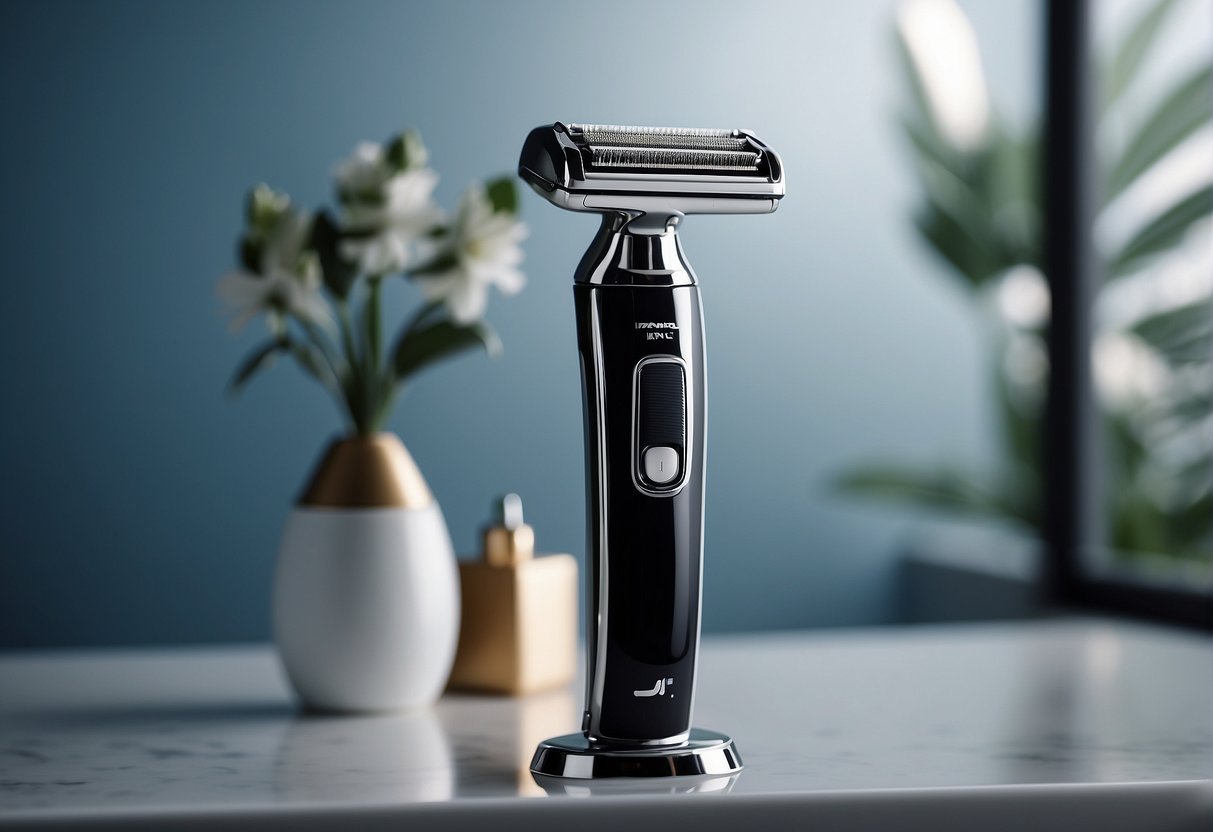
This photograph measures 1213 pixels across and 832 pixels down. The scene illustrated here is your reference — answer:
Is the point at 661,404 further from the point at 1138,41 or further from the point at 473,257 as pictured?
the point at 1138,41

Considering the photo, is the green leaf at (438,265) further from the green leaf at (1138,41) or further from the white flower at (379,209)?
the green leaf at (1138,41)

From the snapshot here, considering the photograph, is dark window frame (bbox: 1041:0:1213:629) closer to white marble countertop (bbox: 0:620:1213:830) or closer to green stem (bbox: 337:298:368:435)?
white marble countertop (bbox: 0:620:1213:830)

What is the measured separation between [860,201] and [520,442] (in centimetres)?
79

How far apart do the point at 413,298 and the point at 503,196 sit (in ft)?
5.00

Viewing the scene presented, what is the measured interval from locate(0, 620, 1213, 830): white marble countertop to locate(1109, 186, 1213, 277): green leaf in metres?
1.19

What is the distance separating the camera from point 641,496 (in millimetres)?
565

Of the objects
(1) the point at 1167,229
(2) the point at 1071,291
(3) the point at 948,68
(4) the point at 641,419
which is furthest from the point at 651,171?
(3) the point at 948,68

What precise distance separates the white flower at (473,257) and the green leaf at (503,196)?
0.01m

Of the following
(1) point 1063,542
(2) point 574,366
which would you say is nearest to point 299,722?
(1) point 1063,542

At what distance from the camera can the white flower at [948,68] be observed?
239 cm

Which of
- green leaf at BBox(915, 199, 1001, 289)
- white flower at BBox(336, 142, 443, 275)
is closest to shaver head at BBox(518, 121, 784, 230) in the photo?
white flower at BBox(336, 142, 443, 275)

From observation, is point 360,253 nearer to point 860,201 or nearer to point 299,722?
point 299,722

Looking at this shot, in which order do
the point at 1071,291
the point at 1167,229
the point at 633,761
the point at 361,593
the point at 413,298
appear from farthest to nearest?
the point at 413,298
the point at 1167,229
the point at 1071,291
the point at 361,593
the point at 633,761

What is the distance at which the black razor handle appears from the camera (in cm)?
56
